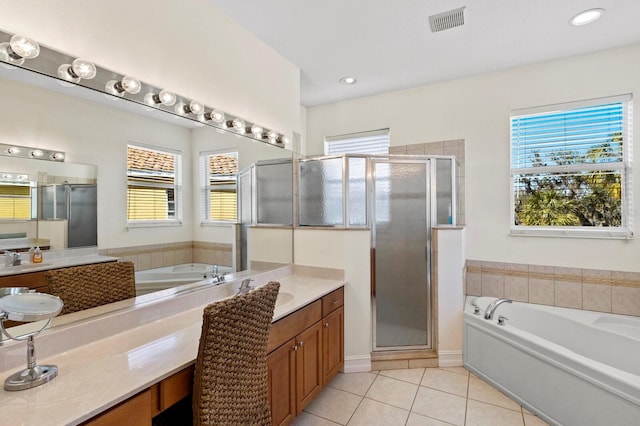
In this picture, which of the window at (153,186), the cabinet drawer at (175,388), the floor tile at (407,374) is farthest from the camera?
the floor tile at (407,374)

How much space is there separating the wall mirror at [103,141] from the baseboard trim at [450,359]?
1.98m

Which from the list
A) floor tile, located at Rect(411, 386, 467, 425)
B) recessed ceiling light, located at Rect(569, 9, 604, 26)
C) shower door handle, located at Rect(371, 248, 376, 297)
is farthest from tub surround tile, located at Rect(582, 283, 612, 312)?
recessed ceiling light, located at Rect(569, 9, 604, 26)

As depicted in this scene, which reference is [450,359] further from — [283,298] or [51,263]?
[51,263]

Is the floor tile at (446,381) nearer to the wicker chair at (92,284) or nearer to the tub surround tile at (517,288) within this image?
the tub surround tile at (517,288)

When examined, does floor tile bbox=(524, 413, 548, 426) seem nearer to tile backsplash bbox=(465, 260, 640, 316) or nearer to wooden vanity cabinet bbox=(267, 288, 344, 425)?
tile backsplash bbox=(465, 260, 640, 316)

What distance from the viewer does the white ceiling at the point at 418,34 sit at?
7.07ft

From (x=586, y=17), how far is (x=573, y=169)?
1.28 meters

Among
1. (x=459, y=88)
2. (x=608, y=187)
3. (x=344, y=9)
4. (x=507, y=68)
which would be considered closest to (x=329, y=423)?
(x=344, y=9)

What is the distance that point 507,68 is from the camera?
3090 millimetres

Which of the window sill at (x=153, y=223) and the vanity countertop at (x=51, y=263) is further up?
the window sill at (x=153, y=223)

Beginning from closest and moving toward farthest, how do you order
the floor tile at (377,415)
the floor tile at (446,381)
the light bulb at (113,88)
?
the light bulb at (113,88) → the floor tile at (377,415) → the floor tile at (446,381)

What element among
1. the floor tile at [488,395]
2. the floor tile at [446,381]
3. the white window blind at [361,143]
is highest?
the white window blind at [361,143]

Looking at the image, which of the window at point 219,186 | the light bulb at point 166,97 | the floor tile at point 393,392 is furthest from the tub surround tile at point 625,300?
the light bulb at point 166,97

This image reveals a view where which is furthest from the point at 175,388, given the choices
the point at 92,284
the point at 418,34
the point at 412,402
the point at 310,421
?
the point at 418,34
